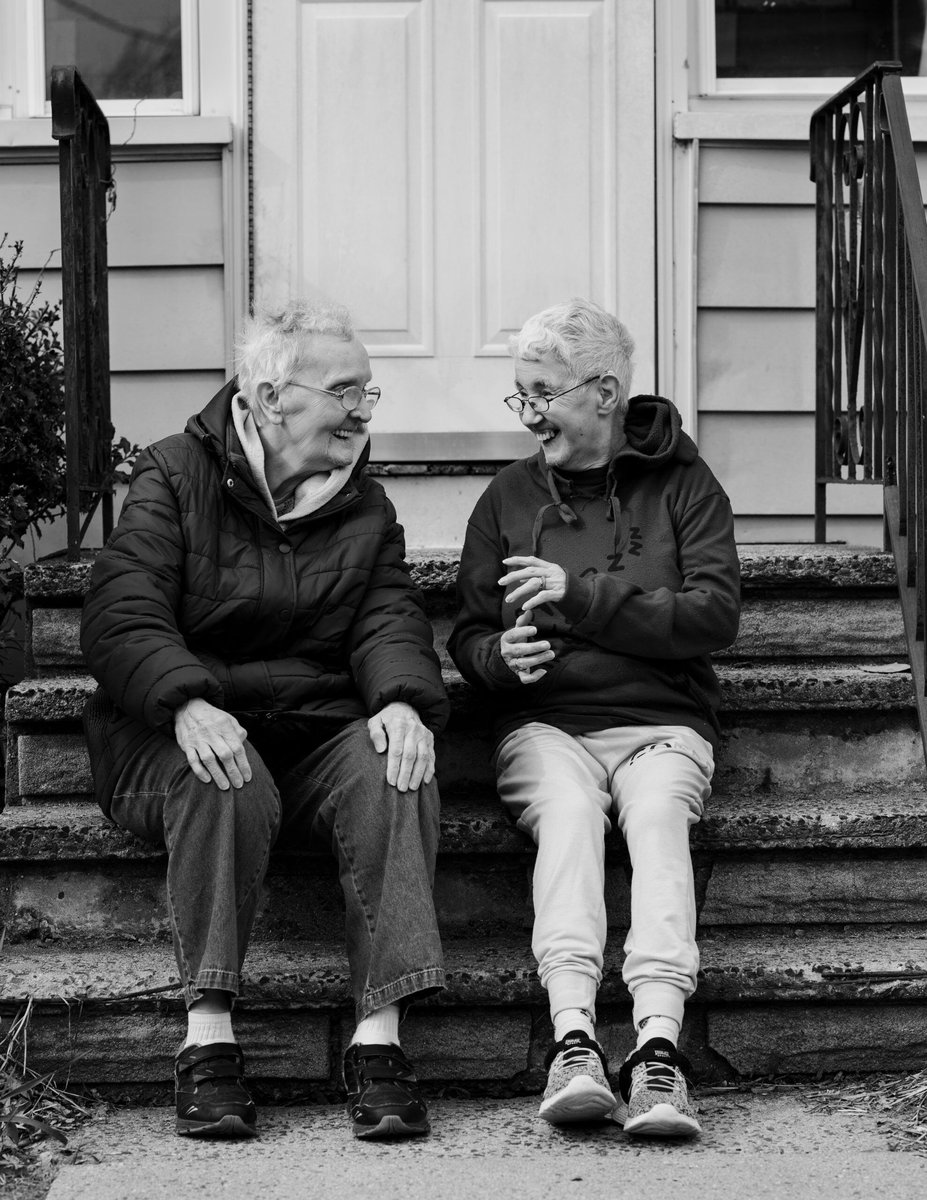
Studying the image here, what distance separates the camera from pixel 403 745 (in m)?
2.43

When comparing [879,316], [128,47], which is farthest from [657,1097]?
[128,47]

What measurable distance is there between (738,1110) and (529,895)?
532 mm

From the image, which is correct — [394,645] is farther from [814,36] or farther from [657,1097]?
[814,36]

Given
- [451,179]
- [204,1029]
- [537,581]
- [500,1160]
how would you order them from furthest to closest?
[451,179]
[537,581]
[204,1029]
[500,1160]

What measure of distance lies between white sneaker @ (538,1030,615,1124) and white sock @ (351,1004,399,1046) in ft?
0.85

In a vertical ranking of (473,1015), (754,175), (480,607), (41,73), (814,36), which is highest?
(814,36)

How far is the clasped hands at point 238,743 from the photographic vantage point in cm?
235

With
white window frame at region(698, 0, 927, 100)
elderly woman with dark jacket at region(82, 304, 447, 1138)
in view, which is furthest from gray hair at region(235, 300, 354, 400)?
white window frame at region(698, 0, 927, 100)

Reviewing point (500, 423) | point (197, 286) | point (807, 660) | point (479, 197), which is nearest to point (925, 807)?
point (807, 660)

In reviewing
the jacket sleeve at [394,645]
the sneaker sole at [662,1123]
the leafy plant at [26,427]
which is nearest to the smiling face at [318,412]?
the jacket sleeve at [394,645]

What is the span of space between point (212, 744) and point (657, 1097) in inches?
34.4

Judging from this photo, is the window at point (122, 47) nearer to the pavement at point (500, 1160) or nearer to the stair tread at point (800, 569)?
the stair tread at point (800, 569)

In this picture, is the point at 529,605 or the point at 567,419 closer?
the point at 529,605

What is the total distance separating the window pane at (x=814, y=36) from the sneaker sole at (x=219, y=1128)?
10.3 feet
